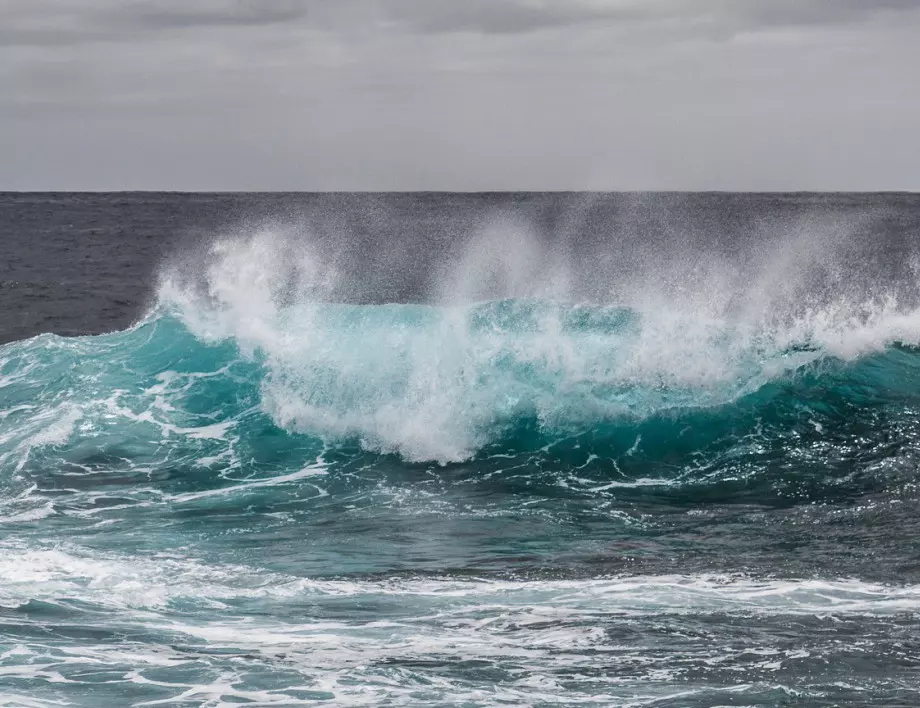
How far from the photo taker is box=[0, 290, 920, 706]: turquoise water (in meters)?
7.77

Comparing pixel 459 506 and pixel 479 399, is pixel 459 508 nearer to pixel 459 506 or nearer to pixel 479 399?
pixel 459 506

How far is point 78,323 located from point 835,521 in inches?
881

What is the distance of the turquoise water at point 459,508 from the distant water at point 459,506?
0.04m

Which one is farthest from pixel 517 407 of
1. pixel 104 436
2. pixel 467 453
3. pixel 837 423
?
pixel 104 436

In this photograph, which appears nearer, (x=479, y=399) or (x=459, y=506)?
(x=459, y=506)

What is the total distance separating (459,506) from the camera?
1269 cm

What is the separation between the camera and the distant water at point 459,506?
7.76 metres

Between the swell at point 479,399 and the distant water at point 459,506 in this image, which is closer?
the distant water at point 459,506

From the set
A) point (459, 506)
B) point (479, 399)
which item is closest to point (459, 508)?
point (459, 506)

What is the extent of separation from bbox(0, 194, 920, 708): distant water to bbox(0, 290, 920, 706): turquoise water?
0.04 meters

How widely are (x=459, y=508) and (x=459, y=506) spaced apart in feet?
0.28

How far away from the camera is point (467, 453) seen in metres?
14.9

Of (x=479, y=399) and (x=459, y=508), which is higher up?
(x=479, y=399)

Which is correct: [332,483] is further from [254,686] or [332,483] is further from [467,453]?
[254,686]
